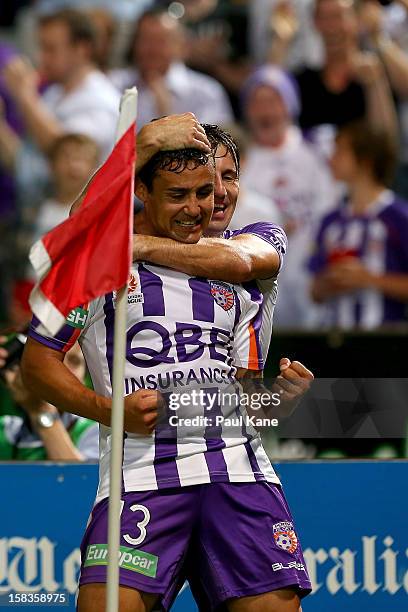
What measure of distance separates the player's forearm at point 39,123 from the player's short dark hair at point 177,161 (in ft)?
18.8

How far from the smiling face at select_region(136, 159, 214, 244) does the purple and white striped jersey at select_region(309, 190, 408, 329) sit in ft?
14.3

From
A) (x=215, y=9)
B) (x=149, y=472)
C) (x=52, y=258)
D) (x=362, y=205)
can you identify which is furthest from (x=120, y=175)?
(x=215, y=9)

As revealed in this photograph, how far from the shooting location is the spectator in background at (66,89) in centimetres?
945

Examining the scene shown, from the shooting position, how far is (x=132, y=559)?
3719mm

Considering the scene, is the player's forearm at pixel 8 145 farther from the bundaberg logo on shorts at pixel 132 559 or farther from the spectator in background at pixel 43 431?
the bundaberg logo on shorts at pixel 132 559

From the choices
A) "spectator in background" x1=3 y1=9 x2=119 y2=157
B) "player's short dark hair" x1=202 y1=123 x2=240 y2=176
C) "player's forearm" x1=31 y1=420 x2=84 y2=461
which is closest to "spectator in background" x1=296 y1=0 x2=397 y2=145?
"spectator in background" x1=3 y1=9 x2=119 y2=157

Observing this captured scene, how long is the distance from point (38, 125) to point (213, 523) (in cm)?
625

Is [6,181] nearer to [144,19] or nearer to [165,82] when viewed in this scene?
[165,82]

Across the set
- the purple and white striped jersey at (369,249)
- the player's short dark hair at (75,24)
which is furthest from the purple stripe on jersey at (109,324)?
the player's short dark hair at (75,24)

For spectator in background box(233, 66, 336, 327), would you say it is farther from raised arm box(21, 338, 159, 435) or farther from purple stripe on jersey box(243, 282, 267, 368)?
raised arm box(21, 338, 159, 435)

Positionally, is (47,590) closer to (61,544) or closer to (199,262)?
(61,544)

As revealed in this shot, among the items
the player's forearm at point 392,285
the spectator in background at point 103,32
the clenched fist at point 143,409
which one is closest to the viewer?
the clenched fist at point 143,409

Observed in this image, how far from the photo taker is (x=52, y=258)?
3662 mm

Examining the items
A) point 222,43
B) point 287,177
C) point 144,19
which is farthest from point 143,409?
point 222,43
